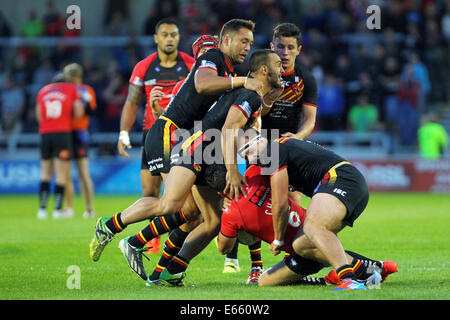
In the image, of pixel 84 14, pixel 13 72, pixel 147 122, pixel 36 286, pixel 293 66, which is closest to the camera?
pixel 36 286

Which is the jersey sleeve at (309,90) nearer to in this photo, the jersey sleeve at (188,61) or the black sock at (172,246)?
the jersey sleeve at (188,61)

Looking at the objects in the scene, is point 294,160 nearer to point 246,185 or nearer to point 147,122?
point 246,185

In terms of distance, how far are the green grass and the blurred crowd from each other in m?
6.81

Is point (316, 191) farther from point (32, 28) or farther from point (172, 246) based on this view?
point (32, 28)

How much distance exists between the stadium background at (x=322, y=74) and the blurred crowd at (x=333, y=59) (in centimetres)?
3

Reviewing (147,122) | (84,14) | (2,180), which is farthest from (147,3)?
(147,122)

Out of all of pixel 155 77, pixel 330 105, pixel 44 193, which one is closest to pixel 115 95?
pixel 330 105

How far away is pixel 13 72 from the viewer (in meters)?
25.2

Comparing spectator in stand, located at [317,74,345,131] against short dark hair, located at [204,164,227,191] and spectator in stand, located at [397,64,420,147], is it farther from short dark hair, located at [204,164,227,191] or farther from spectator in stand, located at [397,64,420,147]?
short dark hair, located at [204,164,227,191]

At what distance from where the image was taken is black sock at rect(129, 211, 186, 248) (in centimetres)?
834

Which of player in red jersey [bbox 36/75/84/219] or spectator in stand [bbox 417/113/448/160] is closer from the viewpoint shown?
player in red jersey [bbox 36/75/84/219]

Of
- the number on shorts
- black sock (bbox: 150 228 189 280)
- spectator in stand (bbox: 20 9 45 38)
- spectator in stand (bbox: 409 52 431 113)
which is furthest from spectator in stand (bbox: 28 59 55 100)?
black sock (bbox: 150 228 189 280)

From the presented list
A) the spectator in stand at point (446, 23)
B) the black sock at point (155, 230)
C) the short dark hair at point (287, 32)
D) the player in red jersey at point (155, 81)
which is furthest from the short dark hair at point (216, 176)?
the spectator in stand at point (446, 23)

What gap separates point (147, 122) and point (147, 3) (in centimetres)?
1794
